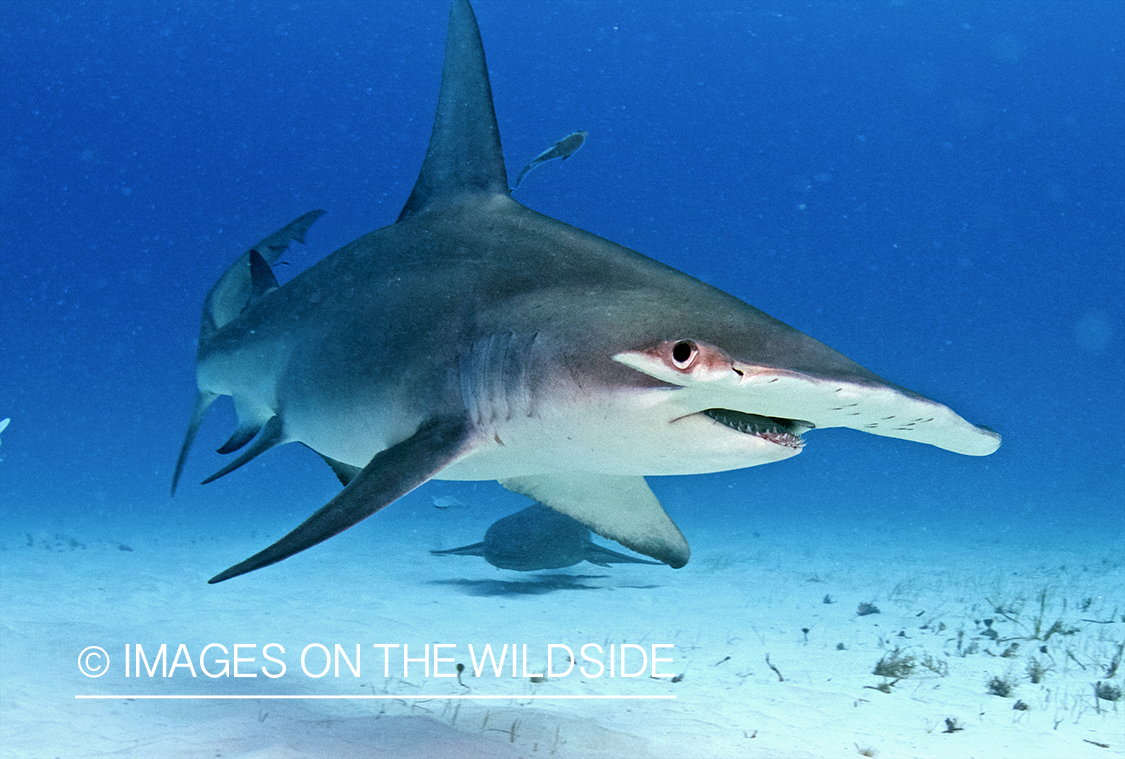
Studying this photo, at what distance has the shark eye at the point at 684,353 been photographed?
1.86 meters

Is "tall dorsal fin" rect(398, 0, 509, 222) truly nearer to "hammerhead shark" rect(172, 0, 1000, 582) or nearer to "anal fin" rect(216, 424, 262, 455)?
"hammerhead shark" rect(172, 0, 1000, 582)

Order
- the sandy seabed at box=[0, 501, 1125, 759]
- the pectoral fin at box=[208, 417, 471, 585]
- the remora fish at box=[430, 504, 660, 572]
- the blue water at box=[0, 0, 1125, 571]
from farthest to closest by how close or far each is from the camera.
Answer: the blue water at box=[0, 0, 1125, 571], the remora fish at box=[430, 504, 660, 572], the sandy seabed at box=[0, 501, 1125, 759], the pectoral fin at box=[208, 417, 471, 585]

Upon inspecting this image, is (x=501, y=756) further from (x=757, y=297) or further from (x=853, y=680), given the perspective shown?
(x=757, y=297)

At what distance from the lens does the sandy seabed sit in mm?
3428

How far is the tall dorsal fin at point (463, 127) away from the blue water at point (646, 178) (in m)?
47.9

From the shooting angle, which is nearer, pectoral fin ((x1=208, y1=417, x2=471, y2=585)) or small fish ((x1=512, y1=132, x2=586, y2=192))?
pectoral fin ((x1=208, y1=417, x2=471, y2=585))

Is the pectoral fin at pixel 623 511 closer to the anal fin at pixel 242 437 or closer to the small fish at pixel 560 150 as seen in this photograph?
the anal fin at pixel 242 437

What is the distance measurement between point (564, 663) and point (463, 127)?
3.87 m

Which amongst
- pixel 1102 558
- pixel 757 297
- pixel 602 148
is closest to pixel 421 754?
pixel 1102 558

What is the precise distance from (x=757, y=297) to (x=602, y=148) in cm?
3458

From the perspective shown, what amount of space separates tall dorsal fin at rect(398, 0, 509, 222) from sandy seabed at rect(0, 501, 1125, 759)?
2935mm

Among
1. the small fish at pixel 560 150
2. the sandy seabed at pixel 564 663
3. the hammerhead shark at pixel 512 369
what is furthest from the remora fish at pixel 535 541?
the hammerhead shark at pixel 512 369

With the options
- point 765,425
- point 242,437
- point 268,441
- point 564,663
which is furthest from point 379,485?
point 564,663

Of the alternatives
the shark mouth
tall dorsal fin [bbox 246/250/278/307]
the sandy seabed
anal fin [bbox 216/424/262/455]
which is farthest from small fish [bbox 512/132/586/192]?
the shark mouth
